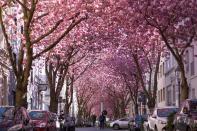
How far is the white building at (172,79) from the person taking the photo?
38.7 m

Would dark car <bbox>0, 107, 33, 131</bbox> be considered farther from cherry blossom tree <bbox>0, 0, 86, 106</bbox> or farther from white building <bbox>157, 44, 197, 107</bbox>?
white building <bbox>157, 44, 197, 107</bbox>

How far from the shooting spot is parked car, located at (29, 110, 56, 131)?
2302 cm

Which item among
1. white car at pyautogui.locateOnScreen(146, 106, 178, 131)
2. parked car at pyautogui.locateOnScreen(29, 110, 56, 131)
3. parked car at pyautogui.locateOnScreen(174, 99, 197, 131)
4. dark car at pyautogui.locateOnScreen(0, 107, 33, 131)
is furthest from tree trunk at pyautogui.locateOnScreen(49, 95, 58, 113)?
dark car at pyautogui.locateOnScreen(0, 107, 33, 131)

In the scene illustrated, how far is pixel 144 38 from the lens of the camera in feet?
98.1

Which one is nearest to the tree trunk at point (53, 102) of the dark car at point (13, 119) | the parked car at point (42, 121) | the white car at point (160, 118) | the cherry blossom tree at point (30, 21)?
the white car at point (160, 118)

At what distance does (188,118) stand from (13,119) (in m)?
5.50

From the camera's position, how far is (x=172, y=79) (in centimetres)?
4888

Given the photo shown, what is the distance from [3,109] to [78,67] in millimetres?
32146

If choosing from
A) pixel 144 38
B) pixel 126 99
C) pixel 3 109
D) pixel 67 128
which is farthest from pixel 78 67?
pixel 3 109

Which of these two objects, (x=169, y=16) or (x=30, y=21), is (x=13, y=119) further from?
(x=169, y=16)

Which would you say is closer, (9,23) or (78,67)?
(9,23)

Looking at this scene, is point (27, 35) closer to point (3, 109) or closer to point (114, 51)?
point (3, 109)

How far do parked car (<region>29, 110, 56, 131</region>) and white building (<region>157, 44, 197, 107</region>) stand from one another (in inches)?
547

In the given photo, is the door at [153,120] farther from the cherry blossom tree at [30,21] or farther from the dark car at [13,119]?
the dark car at [13,119]
